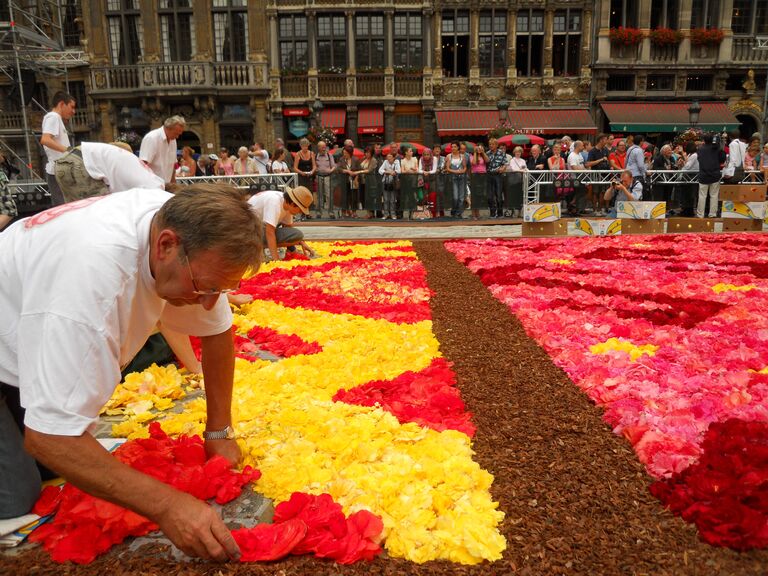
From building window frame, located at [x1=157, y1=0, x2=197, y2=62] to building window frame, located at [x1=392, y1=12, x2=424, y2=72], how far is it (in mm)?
8399

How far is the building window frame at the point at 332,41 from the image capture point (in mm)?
25748

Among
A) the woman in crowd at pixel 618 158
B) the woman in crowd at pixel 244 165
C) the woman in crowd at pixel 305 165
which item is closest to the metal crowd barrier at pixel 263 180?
the woman in crowd at pixel 244 165

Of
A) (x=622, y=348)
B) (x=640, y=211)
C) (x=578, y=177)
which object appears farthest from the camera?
(x=578, y=177)

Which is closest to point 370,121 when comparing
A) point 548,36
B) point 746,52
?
point 548,36

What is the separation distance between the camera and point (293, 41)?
2580 centimetres

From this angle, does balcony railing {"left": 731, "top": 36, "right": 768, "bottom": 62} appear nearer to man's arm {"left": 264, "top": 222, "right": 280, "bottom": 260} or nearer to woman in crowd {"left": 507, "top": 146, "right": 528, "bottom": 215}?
woman in crowd {"left": 507, "top": 146, "right": 528, "bottom": 215}

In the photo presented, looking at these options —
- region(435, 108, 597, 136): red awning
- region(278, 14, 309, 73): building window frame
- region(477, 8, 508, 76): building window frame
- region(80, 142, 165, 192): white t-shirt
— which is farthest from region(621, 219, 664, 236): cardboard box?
region(278, 14, 309, 73): building window frame

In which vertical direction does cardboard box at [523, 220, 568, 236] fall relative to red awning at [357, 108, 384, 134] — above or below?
below

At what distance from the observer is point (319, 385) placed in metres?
3.22

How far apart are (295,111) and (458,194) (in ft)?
47.5

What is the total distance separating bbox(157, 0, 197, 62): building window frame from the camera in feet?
83.1

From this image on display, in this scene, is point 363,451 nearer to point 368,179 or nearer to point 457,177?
point 457,177

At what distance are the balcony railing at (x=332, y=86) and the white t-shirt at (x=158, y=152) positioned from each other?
68.0 feet

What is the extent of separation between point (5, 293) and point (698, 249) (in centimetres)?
750
